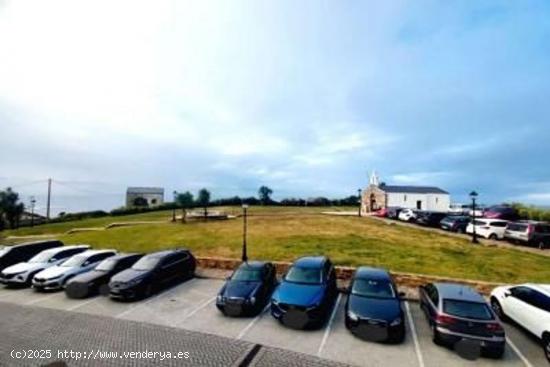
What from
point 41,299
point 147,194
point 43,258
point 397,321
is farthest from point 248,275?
point 147,194

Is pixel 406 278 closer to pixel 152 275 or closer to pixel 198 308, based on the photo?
pixel 198 308

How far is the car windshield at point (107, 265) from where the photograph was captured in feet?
56.2

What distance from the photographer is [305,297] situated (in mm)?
12406

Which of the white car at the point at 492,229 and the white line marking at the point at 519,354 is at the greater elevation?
the white car at the point at 492,229

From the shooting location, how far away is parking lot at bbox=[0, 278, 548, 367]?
10.2 m

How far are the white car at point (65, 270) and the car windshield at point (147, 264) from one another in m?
2.92

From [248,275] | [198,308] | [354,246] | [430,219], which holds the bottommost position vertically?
[198,308]

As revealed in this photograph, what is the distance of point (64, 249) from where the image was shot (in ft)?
69.2

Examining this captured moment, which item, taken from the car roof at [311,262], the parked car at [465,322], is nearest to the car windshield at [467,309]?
the parked car at [465,322]

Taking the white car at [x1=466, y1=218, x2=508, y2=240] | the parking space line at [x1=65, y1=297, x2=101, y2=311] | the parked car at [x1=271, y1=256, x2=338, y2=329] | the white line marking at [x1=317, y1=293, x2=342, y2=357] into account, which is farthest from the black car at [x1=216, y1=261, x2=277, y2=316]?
the white car at [x1=466, y1=218, x2=508, y2=240]

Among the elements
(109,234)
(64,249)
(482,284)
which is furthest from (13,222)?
(482,284)

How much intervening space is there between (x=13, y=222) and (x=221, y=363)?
55495 mm

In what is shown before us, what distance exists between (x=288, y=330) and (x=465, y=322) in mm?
5107

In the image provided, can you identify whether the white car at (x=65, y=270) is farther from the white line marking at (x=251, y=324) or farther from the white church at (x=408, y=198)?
the white church at (x=408, y=198)
